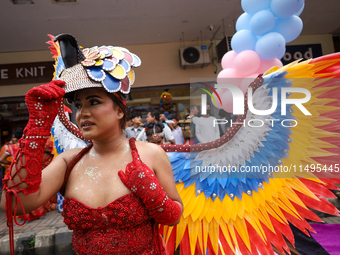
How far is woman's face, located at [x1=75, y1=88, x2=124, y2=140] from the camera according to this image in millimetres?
1031

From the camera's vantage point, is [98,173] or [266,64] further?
[266,64]

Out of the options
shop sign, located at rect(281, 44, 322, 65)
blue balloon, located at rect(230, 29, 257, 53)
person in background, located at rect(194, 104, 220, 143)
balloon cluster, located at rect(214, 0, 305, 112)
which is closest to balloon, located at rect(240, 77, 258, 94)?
balloon cluster, located at rect(214, 0, 305, 112)

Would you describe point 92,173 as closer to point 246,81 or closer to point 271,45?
point 246,81

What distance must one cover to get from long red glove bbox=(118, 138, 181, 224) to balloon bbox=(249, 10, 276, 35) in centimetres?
198

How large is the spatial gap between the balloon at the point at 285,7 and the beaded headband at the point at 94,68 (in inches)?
69.8

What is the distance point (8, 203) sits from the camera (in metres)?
0.91

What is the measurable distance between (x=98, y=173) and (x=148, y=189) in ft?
0.90

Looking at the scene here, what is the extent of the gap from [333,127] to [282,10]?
4.16 ft

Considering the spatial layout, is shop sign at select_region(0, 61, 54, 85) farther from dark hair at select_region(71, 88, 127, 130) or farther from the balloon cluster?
dark hair at select_region(71, 88, 127, 130)

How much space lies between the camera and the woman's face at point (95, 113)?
1.03 m

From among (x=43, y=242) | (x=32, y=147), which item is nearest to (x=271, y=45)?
(x=32, y=147)

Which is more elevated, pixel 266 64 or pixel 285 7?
pixel 285 7

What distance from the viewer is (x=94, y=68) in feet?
3.39

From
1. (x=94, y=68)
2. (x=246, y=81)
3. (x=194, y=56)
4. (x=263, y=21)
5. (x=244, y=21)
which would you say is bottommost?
(x=94, y=68)
